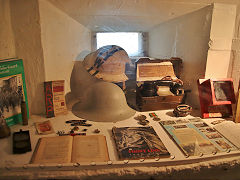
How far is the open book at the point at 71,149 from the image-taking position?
0.91m

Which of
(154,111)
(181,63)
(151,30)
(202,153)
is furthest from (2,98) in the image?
(151,30)

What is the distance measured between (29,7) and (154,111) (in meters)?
1.12

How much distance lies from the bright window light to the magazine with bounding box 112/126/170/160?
1437mm

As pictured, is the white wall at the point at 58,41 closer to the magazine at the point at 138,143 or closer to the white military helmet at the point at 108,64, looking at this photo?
the white military helmet at the point at 108,64

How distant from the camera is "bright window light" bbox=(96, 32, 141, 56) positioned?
2.39m

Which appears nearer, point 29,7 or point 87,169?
point 87,169

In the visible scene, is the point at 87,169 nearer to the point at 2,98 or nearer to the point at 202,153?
the point at 202,153

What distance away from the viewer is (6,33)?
124 centimetres

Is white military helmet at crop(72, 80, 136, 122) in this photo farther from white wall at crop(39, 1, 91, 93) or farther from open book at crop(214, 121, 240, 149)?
open book at crop(214, 121, 240, 149)

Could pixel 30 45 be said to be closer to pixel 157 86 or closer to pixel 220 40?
pixel 157 86

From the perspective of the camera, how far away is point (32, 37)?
1.28m

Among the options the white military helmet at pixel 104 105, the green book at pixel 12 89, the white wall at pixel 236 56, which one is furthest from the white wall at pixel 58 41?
the white wall at pixel 236 56

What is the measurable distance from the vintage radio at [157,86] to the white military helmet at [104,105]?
0.16 meters

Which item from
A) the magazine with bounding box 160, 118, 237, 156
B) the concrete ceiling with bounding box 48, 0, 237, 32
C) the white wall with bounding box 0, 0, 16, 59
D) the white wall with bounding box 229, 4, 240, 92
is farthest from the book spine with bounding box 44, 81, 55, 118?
the white wall with bounding box 229, 4, 240, 92
